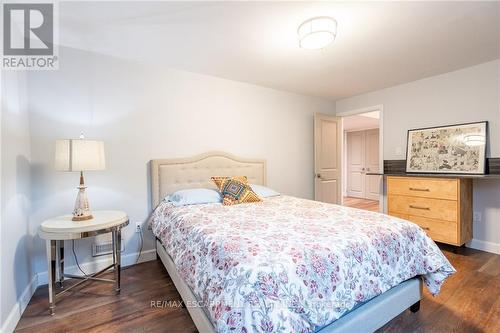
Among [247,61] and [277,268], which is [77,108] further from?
[277,268]

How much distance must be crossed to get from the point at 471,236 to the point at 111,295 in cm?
403

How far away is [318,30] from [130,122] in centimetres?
209

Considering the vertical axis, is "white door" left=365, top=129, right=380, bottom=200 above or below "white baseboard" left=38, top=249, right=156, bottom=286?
above

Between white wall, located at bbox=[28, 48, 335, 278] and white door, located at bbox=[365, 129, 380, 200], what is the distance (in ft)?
13.6

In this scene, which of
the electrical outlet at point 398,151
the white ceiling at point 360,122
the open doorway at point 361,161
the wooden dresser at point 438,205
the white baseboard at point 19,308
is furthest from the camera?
the open doorway at point 361,161

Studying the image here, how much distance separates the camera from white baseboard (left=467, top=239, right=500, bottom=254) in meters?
2.79

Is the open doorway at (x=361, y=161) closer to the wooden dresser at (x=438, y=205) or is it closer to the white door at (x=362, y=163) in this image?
the white door at (x=362, y=163)

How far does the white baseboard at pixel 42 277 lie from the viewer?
5.21 ft

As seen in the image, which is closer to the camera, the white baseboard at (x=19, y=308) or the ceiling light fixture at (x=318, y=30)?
the white baseboard at (x=19, y=308)

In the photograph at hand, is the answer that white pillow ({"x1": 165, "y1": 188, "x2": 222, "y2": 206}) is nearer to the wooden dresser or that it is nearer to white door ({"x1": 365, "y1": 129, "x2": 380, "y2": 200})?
the wooden dresser

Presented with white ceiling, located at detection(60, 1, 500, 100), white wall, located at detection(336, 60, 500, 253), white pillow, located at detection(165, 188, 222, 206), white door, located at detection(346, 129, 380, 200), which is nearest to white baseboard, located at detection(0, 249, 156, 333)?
white pillow, located at detection(165, 188, 222, 206)

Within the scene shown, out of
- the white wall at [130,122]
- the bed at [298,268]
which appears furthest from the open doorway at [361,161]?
the bed at [298,268]

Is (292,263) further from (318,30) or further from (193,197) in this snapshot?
(318,30)

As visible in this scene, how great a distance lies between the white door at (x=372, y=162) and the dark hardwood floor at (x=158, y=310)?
437 centimetres
